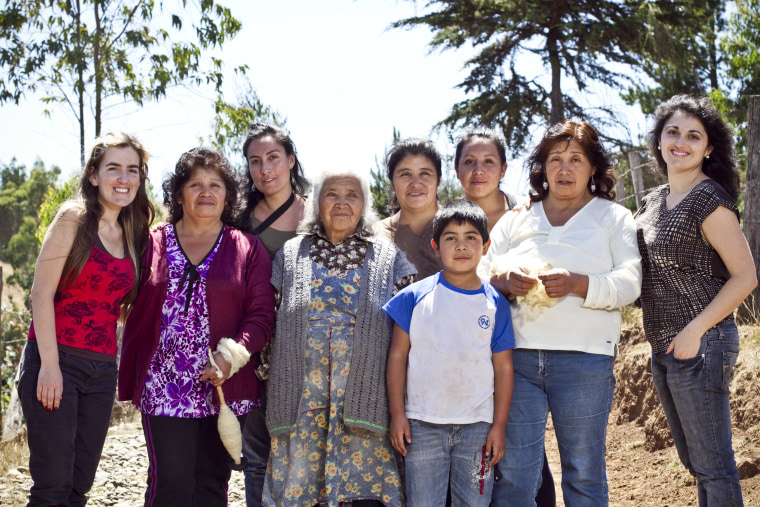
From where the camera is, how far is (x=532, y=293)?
10.2 ft

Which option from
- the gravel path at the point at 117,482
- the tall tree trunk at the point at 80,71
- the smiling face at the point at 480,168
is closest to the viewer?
the smiling face at the point at 480,168

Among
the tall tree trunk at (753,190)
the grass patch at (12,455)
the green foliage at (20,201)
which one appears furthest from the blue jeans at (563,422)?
the green foliage at (20,201)

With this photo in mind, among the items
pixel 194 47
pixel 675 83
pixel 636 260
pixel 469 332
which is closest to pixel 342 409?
pixel 469 332

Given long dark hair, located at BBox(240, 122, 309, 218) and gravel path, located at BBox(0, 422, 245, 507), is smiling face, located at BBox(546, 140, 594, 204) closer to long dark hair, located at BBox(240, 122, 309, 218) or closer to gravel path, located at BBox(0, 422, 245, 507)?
long dark hair, located at BBox(240, 122, 309, 218)

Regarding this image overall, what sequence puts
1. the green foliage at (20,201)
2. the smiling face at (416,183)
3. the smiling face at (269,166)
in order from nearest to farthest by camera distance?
the smiling face at (416,183), the smiling face at (269,166), the green foliage at (20,201)

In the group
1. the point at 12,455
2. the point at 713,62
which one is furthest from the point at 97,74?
the point at 713,62

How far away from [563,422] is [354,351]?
996 millimetres

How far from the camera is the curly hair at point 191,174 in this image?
11.8 feet

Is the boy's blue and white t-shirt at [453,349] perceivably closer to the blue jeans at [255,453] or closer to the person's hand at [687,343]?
the person's hand at [687,343]

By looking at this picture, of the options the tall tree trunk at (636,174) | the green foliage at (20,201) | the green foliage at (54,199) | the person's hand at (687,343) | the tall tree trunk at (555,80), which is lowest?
the person's hand at (687,343)

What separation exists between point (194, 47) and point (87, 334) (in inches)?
237

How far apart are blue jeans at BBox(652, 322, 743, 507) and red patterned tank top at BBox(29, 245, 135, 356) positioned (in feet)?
8.78

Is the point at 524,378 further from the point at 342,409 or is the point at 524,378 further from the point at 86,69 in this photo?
the point at 86,69

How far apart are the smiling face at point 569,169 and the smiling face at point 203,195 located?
1.69 meters
